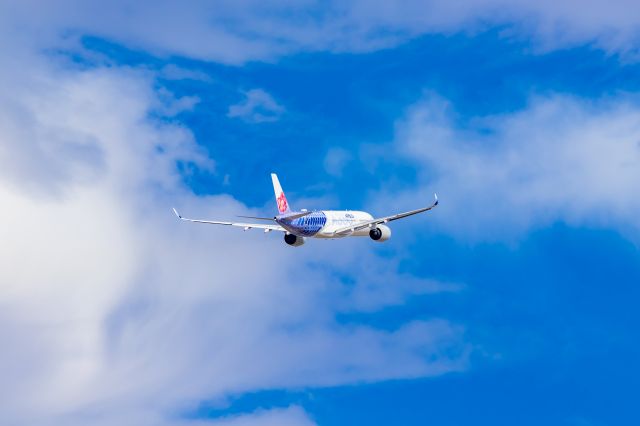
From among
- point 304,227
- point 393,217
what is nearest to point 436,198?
point 393,217

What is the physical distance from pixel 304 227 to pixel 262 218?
9.43 metres

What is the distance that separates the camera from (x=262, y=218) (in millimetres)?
190625

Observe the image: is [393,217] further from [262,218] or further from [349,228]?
[262,218]

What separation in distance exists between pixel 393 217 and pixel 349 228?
28.0ft

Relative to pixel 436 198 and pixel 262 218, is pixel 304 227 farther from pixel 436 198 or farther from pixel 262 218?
pixel 436 198

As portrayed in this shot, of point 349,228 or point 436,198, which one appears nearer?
point 436,198

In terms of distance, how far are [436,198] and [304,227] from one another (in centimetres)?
2454

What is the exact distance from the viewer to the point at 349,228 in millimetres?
199875

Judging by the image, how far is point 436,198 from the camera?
187 metres

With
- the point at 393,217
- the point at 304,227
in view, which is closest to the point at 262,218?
the point at 304,227

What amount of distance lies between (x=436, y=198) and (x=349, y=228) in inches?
779

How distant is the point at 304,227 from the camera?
19675 centimetres

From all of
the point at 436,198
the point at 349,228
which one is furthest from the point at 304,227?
the point at 436,198
